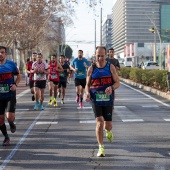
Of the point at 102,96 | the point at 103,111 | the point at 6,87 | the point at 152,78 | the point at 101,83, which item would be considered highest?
the point at 101,83

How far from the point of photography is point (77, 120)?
41.2ft

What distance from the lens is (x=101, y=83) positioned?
26.4 ft

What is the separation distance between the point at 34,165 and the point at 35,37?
4098 cm

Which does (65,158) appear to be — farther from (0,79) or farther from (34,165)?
(0,79)

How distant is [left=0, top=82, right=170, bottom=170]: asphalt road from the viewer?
7.35m

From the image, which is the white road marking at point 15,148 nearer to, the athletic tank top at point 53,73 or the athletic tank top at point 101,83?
the athletic tank top at point 101,83

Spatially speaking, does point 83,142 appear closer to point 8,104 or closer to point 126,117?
point 8,104

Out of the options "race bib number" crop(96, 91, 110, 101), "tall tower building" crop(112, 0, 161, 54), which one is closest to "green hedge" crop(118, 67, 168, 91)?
"race bib number" crop(96, 91, 110, 101)

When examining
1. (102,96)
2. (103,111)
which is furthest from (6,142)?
(102,96)

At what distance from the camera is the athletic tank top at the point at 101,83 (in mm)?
8007

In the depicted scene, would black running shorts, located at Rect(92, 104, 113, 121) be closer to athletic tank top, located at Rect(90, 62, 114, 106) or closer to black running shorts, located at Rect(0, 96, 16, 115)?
athletic tank top, located at Rect(90, 62, 114, 106)

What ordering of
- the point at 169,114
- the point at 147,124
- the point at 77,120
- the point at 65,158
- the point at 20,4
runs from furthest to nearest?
the point at 20,4, the point at 169,114, the point at 77,120, the point at 147,124, the point at 65,158

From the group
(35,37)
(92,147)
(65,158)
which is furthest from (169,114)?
(35,37)

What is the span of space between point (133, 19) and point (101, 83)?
566 ft
